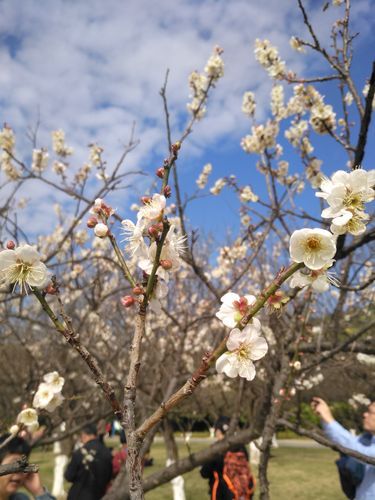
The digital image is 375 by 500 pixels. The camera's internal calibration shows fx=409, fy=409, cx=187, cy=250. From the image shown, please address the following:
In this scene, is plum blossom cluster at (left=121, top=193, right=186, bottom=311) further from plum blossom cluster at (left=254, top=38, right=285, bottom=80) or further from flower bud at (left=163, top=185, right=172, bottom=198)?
plum blossom cluster at (left=254, top=38, right=285, bottom=80)

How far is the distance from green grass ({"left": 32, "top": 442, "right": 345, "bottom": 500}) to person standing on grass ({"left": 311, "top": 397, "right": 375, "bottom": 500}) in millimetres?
7118

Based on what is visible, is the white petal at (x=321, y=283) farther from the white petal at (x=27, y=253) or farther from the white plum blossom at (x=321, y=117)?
the white plum blossom at (x=321, y=117)

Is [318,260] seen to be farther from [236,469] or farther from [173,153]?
[236,469]

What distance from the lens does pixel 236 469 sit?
455 cm

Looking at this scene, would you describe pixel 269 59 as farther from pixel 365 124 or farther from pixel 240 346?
pixel 240 346

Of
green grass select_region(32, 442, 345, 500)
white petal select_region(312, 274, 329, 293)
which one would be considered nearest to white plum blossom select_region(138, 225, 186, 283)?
white petal select_region(312, 274, 329, 293)

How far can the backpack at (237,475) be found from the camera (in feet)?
14.6

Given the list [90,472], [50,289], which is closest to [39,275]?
[50,289]

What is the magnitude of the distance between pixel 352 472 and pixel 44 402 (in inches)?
101

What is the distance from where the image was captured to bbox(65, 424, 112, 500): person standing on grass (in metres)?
4.93

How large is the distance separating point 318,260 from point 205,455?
2490 mm

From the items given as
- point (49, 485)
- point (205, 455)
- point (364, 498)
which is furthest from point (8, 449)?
point (49, 485)

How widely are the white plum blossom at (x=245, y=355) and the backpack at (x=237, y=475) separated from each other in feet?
13.3

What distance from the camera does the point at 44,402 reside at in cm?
203
